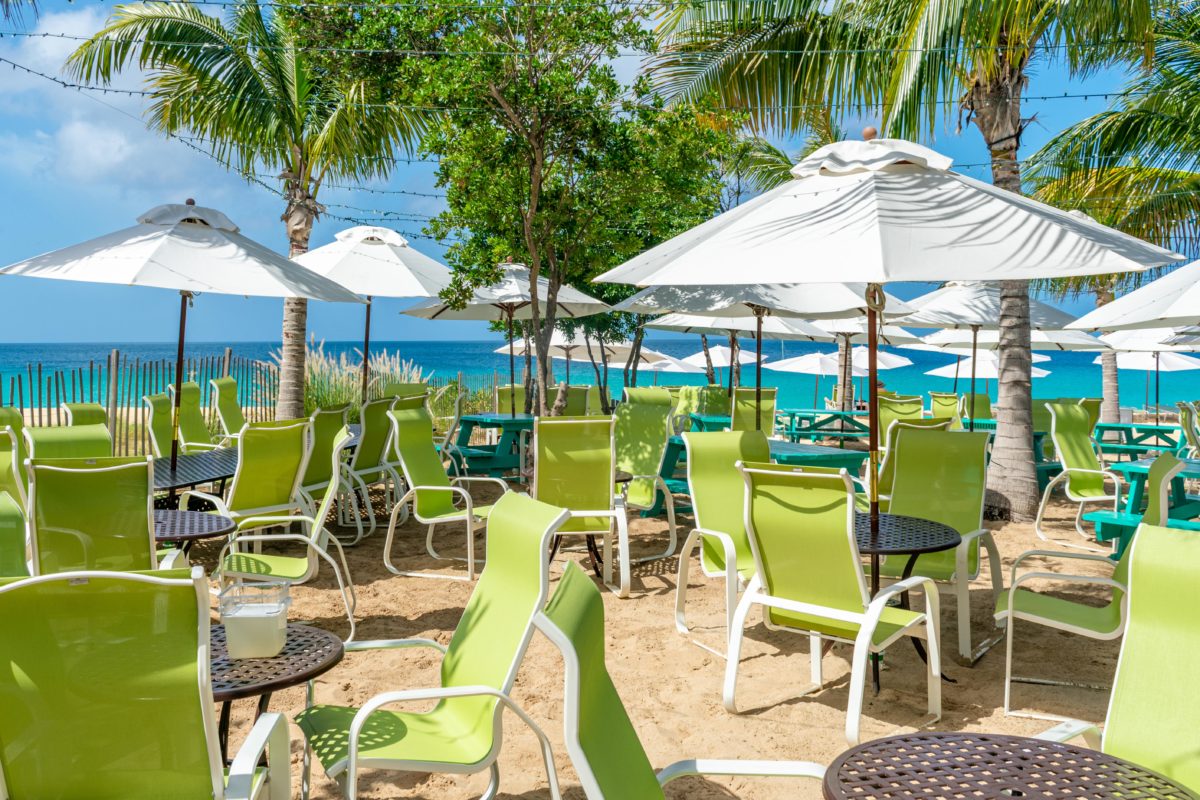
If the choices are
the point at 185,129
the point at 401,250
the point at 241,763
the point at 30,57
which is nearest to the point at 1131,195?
the point at 401,250

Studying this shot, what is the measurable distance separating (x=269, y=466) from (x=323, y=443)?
53.2 inches

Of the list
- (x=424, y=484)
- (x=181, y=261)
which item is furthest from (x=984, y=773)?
(x=424, y=484)

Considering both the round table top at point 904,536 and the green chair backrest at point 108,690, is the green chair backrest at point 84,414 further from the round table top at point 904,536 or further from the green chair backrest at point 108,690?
the green chair backrest at point 108,690

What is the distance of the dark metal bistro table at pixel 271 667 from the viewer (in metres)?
2.45

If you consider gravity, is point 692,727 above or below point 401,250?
below

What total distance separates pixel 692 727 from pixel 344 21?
11748mm

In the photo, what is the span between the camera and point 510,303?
36.2 ft

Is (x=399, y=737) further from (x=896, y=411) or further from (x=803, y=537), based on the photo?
(x=896, y=411)

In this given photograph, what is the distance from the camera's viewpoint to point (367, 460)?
805 centimetres

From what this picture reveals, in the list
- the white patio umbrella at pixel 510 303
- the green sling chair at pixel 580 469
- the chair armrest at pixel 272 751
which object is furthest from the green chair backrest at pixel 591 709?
the white patio umbrella at pixel 510 303

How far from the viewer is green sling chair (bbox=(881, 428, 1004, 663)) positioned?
16.9 feet

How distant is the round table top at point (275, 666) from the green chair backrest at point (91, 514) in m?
1.37

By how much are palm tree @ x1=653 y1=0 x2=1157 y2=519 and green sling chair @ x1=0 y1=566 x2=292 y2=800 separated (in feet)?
21.7

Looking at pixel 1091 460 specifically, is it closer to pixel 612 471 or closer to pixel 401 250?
pixel 612 471
